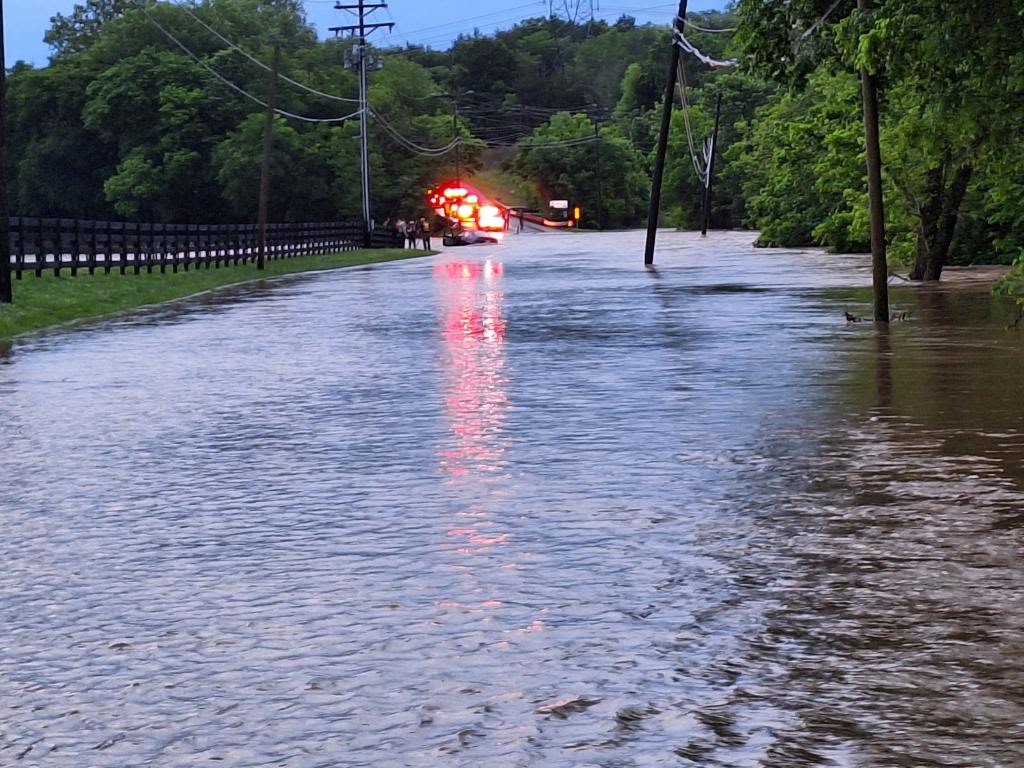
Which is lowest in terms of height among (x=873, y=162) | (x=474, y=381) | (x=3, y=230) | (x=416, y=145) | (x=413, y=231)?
(x=474, y=381)

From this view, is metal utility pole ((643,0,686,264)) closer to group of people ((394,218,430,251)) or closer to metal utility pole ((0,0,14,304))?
metal utility pole ((0,0,14,304))

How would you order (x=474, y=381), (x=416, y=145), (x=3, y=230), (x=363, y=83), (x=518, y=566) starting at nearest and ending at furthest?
(x=518, y=566)
(x=474, y=381)
(x=3, y=230)
(x=363, y=83)
(x=416, y=145)

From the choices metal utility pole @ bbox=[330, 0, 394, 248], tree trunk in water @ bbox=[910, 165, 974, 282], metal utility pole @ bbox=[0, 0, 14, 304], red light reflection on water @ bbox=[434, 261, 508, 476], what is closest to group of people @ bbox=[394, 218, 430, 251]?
metal utility pole @ bbox=[330, 0, 394, 248]

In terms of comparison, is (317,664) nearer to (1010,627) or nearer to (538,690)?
(538,690)

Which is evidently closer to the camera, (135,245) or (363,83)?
(135,245)

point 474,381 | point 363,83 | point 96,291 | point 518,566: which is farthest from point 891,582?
point 363,83

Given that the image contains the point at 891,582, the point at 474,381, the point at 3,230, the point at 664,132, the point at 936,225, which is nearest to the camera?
the point at 891,582

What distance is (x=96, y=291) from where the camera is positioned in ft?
119

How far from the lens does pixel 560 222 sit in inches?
6964

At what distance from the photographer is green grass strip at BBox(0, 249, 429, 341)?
2895 centimetres

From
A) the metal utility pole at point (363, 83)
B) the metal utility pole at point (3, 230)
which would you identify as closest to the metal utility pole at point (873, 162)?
the metal utility pole at point (3, 230)

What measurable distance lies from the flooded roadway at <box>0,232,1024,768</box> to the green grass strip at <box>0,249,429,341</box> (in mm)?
10895

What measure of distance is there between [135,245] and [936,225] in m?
21.4

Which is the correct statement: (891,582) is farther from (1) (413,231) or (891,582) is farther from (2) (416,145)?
(2) (416,145)
